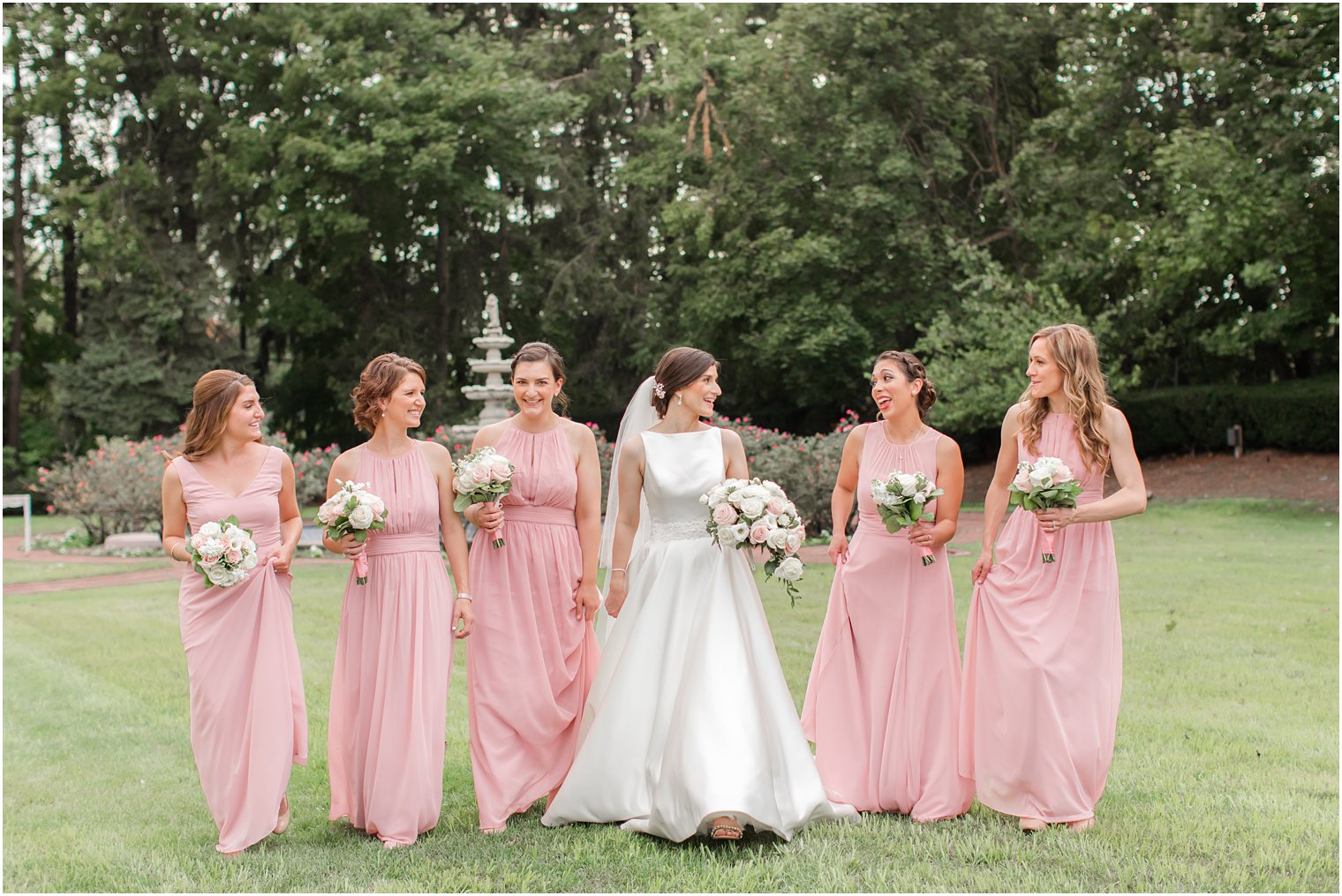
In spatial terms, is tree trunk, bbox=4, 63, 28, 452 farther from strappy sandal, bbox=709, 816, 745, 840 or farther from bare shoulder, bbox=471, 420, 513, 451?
strappy sandal, bbox=709, 816, 745, 840

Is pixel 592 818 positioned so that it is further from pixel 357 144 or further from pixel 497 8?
pixel 497 8

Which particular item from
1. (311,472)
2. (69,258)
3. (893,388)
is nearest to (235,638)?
(893,388)

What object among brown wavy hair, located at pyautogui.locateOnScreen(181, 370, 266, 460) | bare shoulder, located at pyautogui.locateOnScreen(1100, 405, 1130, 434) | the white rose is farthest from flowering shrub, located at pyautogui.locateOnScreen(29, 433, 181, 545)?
bare shoulder, located at pyautogui.locateOnScreen(1100, 405, 1130, 434)

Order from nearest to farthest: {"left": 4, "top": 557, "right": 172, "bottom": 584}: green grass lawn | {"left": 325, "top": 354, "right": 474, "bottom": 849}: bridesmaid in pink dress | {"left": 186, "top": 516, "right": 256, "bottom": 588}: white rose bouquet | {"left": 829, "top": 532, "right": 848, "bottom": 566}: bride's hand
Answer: {"left": 186, "top": 516, "right": 256, "bottom": 588}: white rose bouquet
{"left": 325, "top": 354, "right": 474, "bottom": 849}: bridesmaid in pink dress
{"left": 829, "top": 532, "right": 848, "bottom": 566}: bride's hand
{"left": 4, "top": 557, "right": 172, "bottom": 584}: green grass lawn

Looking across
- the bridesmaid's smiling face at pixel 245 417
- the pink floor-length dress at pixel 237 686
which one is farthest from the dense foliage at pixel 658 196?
the pink floor-length dress at pixel 237 686

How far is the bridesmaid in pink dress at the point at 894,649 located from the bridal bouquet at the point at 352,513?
2067mm

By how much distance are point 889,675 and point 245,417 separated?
123 inches

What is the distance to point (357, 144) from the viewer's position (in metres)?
27.4

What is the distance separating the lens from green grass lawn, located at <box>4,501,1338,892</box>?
4.66 meters

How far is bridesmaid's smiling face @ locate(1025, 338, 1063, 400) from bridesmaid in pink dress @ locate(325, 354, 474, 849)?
2712 millimetres

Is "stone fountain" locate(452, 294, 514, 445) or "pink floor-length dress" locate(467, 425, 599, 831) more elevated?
"stone fountain" locate(452, 294, 514, 445)

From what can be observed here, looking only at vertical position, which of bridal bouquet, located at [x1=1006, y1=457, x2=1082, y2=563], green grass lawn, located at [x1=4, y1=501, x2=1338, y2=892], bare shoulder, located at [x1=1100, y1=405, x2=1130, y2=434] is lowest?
green grass lawn, located at [x1=4, y1=501, x2=1338, y2=892]

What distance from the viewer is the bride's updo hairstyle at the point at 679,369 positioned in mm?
5355

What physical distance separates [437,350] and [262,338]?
21.3ft
